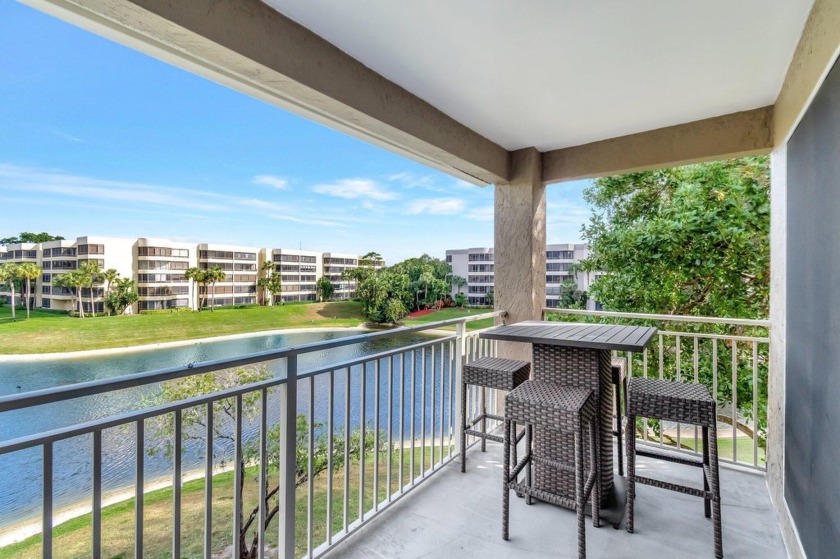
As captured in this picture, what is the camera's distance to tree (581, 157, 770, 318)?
4672 mm

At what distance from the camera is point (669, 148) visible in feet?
10.7

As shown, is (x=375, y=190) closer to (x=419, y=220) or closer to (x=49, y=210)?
(x=419, y=220)

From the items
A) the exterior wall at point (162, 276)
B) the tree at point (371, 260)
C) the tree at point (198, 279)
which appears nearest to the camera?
the exterior wall at point (162, 276)

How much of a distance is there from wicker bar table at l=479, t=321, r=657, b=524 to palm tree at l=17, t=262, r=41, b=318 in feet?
12.5

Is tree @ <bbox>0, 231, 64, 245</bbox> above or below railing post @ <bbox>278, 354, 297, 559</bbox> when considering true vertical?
above

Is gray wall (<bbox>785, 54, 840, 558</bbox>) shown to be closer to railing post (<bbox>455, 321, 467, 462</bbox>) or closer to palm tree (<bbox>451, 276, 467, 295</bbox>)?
railing post (<bbox>455, 321, 467, 462</bbox>)

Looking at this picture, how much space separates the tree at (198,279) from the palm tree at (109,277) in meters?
0.84

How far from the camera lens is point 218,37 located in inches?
63.9

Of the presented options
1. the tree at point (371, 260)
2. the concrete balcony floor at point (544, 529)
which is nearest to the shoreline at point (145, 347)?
the tree at point (371, 260)

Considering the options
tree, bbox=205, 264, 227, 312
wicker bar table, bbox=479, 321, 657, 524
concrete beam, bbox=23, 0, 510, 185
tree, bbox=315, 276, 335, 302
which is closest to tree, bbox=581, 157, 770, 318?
wicker bar table, bbox=479, 321, 657, 524

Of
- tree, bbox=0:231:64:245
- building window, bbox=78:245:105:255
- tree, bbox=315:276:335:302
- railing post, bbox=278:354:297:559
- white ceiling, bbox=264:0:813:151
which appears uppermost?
white ceiling, bbox=264:0:813:151

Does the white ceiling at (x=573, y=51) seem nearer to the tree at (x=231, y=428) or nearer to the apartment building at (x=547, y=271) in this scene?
the apartment building at (x=547, y=271)

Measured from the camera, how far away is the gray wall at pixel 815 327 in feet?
4.52

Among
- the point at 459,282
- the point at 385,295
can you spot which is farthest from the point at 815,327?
the point at 385,295
